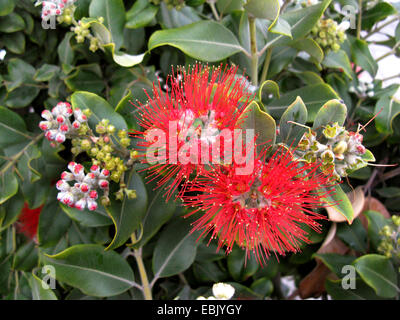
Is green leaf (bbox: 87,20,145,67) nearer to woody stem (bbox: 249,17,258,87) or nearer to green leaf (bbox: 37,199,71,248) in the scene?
woody stem (bbox: 249,17,258,87)

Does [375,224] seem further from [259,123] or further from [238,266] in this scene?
[259,123]

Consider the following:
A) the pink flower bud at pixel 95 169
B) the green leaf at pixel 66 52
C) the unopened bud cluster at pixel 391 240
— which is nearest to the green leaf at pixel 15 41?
the green leaf at pixel 66 52

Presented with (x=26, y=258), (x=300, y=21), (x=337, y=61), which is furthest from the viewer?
(x=26, y=258)

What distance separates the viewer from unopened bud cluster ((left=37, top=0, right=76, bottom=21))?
30.9 inches

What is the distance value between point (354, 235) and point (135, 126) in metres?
0.64

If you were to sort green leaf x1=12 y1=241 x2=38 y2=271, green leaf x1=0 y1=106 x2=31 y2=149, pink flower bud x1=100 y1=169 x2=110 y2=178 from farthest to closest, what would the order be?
1. green leaf x1=12 y1=241 x2=38 y2=271
2. green leaf x1=0 y1=106 x2=31 y2=149
3. pink flower bud x1=100 y1=169 x2=110 y2=178

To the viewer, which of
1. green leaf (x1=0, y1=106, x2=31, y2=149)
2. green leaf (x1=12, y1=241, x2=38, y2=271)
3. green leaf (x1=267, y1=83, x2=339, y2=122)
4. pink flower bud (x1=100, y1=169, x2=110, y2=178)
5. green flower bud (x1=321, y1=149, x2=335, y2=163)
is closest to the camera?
green flower bud (x1=321, y1=149, x2=335, y2=163)

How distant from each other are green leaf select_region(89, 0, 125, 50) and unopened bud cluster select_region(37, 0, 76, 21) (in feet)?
0.16

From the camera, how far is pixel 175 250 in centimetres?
97

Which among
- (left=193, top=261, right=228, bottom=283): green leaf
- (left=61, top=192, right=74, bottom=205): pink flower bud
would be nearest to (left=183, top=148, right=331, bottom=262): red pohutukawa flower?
(left=61, top=192, right=74, bottom=205): pink flower bud

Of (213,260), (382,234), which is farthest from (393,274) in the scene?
(213,260)

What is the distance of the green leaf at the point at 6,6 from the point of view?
90cm

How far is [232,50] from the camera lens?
840mm

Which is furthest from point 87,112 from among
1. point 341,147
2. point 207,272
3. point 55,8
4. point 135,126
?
point 207,272
